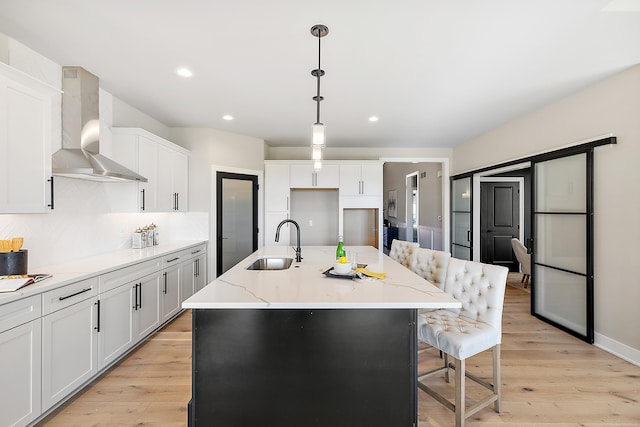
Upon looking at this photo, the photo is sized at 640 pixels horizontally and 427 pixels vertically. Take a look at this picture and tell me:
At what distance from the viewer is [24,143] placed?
198cm

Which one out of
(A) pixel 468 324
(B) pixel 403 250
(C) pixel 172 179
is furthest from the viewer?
(C) pixel 172 179

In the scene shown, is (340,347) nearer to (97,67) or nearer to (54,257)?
(54,257)

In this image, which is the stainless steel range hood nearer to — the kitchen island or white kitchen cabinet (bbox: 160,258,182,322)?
white kitchen cabinet (bbox: 160,258,182,322)

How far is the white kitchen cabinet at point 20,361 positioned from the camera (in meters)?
1.62

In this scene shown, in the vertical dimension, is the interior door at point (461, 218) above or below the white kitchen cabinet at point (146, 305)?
above

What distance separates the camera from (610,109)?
284 centimetres

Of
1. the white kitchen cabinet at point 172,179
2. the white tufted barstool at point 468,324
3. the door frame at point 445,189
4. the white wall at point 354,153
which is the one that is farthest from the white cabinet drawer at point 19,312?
the door frame at point 445,189

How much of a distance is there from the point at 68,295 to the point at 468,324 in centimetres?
270

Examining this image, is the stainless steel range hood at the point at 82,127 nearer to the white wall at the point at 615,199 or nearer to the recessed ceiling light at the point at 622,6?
the recessed ceiling light at the point at 622,6

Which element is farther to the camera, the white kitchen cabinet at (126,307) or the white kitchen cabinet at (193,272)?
the white kitchen cabinet at (193,272)

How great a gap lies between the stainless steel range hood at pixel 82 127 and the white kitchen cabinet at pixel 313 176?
2.90 metres

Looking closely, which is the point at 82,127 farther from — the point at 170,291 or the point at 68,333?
the point at 170,291

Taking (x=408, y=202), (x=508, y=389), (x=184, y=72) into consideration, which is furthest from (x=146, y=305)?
(x=408, y=202)

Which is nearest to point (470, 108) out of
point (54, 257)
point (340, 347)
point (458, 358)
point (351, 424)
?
point (458, 358)
